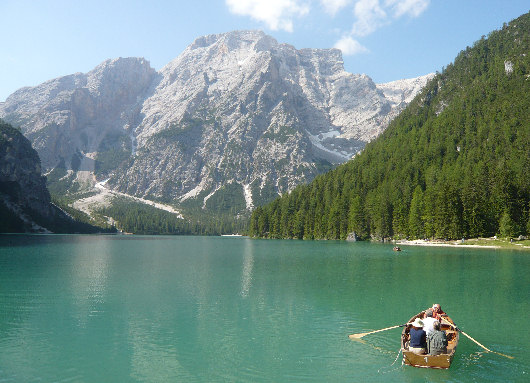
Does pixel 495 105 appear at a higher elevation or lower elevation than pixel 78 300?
higher

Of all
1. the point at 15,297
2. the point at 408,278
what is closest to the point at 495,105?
the point at 408,278

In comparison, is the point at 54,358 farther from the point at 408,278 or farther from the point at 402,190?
the point at 402,190

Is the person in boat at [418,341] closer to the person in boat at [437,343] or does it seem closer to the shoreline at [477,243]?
the person in boat at [437,343]

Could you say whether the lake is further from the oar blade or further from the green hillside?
the green hillside

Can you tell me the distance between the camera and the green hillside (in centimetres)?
11531

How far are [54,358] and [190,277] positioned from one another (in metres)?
30.9

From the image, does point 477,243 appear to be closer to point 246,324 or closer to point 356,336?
point 356,336

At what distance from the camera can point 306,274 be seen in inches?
2174

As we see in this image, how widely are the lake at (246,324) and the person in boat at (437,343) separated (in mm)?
1038

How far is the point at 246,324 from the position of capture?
28375mm

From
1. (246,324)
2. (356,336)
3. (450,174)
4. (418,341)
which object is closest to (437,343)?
(418,341)

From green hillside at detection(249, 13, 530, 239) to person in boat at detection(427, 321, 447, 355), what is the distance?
326ft

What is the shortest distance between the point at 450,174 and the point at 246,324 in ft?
423

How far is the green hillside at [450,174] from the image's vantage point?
115 m
